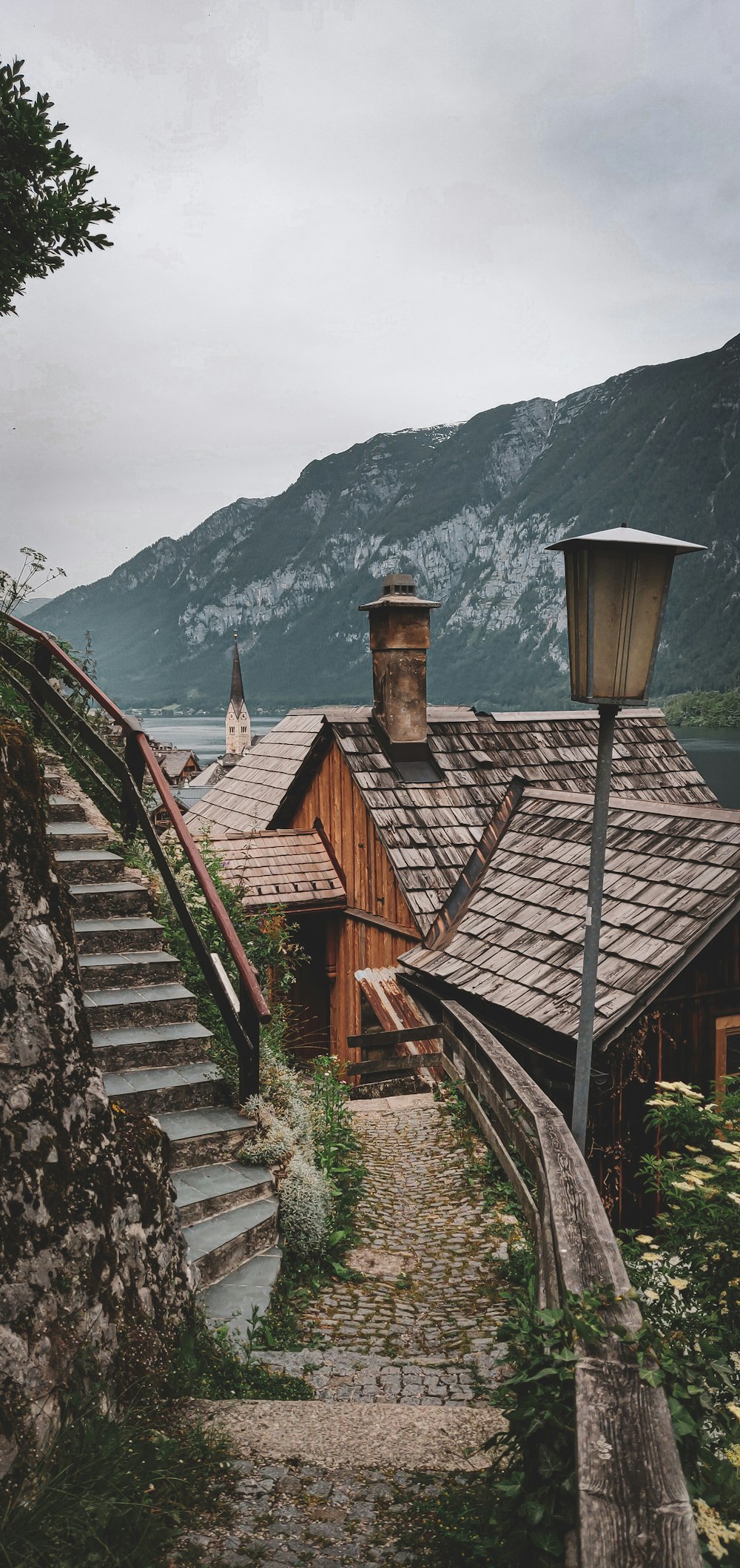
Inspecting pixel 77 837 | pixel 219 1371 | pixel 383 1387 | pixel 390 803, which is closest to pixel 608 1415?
pixel 219 1371

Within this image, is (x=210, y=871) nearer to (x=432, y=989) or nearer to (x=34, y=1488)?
(x=432, y=989)

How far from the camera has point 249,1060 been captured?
4859 millimetres

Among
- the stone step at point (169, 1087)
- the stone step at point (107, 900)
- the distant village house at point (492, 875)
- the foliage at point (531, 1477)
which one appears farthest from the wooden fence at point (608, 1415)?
the distant village house at point (492, 875)

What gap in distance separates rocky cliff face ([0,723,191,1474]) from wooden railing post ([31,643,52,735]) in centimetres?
507

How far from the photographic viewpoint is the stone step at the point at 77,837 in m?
6.35

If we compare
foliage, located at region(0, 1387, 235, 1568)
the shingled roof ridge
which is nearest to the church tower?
the shingled roof ridge

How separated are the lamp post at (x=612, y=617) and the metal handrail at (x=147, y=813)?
1927mm

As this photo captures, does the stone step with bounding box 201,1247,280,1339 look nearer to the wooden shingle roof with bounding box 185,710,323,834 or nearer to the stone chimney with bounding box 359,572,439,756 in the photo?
the stone chimney with bounding box 359,572,439,756

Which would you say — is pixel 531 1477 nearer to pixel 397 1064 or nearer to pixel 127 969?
pixel 127 969

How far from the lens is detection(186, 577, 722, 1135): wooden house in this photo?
37.9ft

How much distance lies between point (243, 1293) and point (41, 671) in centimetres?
563

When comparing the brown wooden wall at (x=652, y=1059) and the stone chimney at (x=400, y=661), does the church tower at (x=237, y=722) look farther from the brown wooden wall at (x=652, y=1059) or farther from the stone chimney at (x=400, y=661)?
the brown wooden wall at (x=652, y=1059)

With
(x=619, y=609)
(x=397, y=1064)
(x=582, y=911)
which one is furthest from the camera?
(x=397, y=1064)

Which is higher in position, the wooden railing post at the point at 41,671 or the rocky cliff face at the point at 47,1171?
the wooden railing post at the point at 41,671
